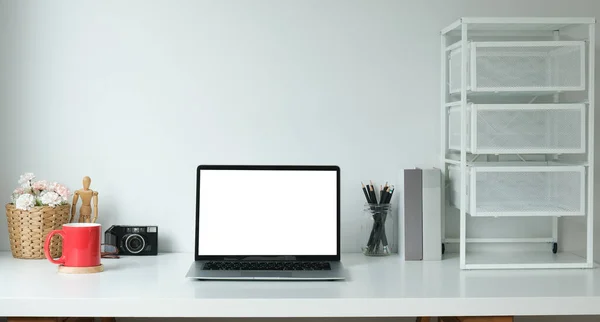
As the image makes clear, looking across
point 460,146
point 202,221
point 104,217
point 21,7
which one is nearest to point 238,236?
point 202,221

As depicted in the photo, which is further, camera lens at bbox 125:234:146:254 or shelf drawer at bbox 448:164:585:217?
camera lens at bbox 125:234:146:254

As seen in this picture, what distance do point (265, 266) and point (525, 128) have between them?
0.89 m

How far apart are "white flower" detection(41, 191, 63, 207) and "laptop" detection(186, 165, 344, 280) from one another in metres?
0.48

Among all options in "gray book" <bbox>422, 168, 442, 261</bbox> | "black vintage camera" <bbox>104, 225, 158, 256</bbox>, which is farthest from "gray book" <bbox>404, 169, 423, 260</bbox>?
"black vintage camera" <bbox>104, 225, 158, 256</bbox>

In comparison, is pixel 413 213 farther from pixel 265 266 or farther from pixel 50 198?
pixel 50 198

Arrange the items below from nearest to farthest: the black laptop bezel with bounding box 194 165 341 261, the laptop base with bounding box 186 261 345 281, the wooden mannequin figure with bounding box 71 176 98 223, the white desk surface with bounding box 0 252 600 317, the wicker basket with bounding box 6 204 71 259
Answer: the white desk surface with bounding box 0 252 600 317, the laptop base with bounding box 186 261 345 281, the black laptop bezel with bounding box 194 165 341 261, the wicker basket with bounding box 6 204 71 259, the wooden mannequin figure with bounding box 71 176 98 223

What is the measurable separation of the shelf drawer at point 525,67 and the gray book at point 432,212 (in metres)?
0.30

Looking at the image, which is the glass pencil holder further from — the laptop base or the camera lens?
the camera lens

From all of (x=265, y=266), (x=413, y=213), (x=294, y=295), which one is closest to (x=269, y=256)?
(x=265, y=266)

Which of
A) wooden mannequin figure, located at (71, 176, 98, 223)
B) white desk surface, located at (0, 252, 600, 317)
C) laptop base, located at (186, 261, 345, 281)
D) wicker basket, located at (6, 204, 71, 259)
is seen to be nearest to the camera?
white desk surface, located at (0, 252, 600, 317)

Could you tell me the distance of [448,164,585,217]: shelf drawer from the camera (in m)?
2.03

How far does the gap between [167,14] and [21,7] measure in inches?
19.1

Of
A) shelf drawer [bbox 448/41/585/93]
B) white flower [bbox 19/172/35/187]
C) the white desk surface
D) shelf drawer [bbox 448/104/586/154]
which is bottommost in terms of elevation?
the white desk surface

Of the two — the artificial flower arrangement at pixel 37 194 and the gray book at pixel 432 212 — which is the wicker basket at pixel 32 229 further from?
the gray book at pixel 432 212
